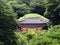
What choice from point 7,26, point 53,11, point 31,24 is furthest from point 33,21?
point 7,26

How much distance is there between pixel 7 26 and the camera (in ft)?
84.5

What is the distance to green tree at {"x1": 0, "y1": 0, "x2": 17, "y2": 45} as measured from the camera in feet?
82.2

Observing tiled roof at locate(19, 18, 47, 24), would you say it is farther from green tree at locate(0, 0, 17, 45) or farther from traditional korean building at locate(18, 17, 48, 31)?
green tree at locate(0, 0, 17, 45)

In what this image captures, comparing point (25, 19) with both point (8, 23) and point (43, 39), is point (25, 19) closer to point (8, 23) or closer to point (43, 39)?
point (8, 23)

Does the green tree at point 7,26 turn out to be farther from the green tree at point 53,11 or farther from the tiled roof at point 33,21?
the tiled roof at point 33,21

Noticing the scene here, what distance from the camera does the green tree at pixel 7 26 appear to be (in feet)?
82.2

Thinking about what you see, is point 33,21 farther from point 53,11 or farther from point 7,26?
point 7,26

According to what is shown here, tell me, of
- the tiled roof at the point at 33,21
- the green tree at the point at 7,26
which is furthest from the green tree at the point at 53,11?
the tiled roof at the point at 33,21

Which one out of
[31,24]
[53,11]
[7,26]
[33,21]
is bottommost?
[31,24]

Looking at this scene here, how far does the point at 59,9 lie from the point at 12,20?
16.2ft

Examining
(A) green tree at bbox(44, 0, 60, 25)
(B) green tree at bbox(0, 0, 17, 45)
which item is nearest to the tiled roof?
(A) green tree at bbox(44, 0, 60, 25)

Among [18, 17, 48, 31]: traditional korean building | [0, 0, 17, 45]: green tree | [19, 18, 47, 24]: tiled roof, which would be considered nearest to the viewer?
[0, 0, 17, 45]: green tree

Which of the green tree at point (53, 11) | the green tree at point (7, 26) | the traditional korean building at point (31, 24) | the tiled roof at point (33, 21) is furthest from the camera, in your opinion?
the tiled roof at point (33, 21)

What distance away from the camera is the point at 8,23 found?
26016 millimetres
